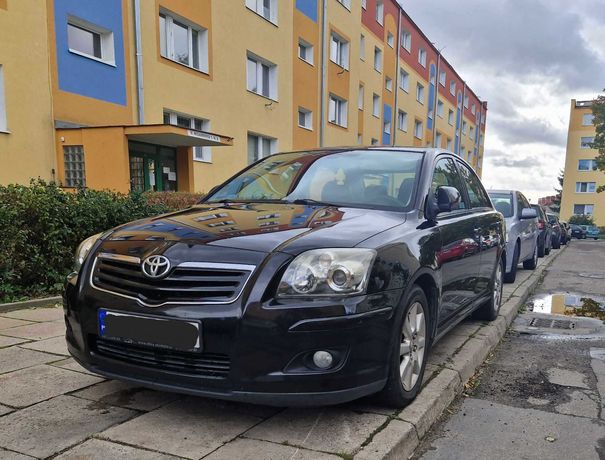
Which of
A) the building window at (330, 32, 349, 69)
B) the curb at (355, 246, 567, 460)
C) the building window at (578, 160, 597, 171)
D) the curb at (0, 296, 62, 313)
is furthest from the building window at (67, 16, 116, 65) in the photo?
the building window at (578, 160, 597, 171)

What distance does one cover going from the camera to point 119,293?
8.14 feet

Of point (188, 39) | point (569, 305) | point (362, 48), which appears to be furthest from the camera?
point (362, 48)

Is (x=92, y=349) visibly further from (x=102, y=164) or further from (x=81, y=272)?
(x=102, y=164)

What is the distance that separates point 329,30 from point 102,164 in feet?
46.7

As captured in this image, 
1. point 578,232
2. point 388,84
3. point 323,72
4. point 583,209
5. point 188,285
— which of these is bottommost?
point 578,232

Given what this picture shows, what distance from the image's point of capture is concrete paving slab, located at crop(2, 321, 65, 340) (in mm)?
4142

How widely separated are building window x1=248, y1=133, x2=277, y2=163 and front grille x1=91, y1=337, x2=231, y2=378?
14821 millimetres

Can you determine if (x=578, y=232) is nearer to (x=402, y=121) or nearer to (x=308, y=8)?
(x=402, y=121)

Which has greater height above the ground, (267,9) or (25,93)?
(267,9)

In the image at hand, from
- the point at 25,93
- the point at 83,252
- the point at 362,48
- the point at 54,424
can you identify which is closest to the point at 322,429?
the point at 54,424

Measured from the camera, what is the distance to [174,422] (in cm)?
255

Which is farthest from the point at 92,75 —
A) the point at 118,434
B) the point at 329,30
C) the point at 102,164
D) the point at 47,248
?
the point at 329,30

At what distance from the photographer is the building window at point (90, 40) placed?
35.6 feet

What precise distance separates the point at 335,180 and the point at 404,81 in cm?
2992
